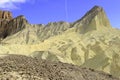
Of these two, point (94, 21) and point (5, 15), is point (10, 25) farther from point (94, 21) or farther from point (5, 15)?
point (94, 21)

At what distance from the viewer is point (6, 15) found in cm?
14575

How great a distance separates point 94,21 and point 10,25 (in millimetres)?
66161

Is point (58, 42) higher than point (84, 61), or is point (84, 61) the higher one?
point (58, 42)

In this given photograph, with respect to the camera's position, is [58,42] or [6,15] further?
[6,15]

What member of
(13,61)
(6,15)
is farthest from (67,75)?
(6,15)

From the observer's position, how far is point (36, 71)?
12.5 meters

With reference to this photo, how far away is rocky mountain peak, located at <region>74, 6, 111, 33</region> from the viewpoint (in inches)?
2768

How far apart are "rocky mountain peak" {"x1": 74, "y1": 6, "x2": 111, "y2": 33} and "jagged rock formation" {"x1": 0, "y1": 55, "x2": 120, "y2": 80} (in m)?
55.5

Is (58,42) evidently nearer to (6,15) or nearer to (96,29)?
(96,29)

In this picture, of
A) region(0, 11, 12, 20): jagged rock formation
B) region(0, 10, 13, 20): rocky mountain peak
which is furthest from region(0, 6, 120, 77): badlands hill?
region(0, 10, 13, 20): rocky mountain peak

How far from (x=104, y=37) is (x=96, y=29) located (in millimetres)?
5447

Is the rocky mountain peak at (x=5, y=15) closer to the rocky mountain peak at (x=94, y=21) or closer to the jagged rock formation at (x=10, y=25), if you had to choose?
the jagged rock formation at (x=10, y=25)

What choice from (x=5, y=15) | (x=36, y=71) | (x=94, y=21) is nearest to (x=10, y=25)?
Result: (x=5, y=15)

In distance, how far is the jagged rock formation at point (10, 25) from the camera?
123 meters
